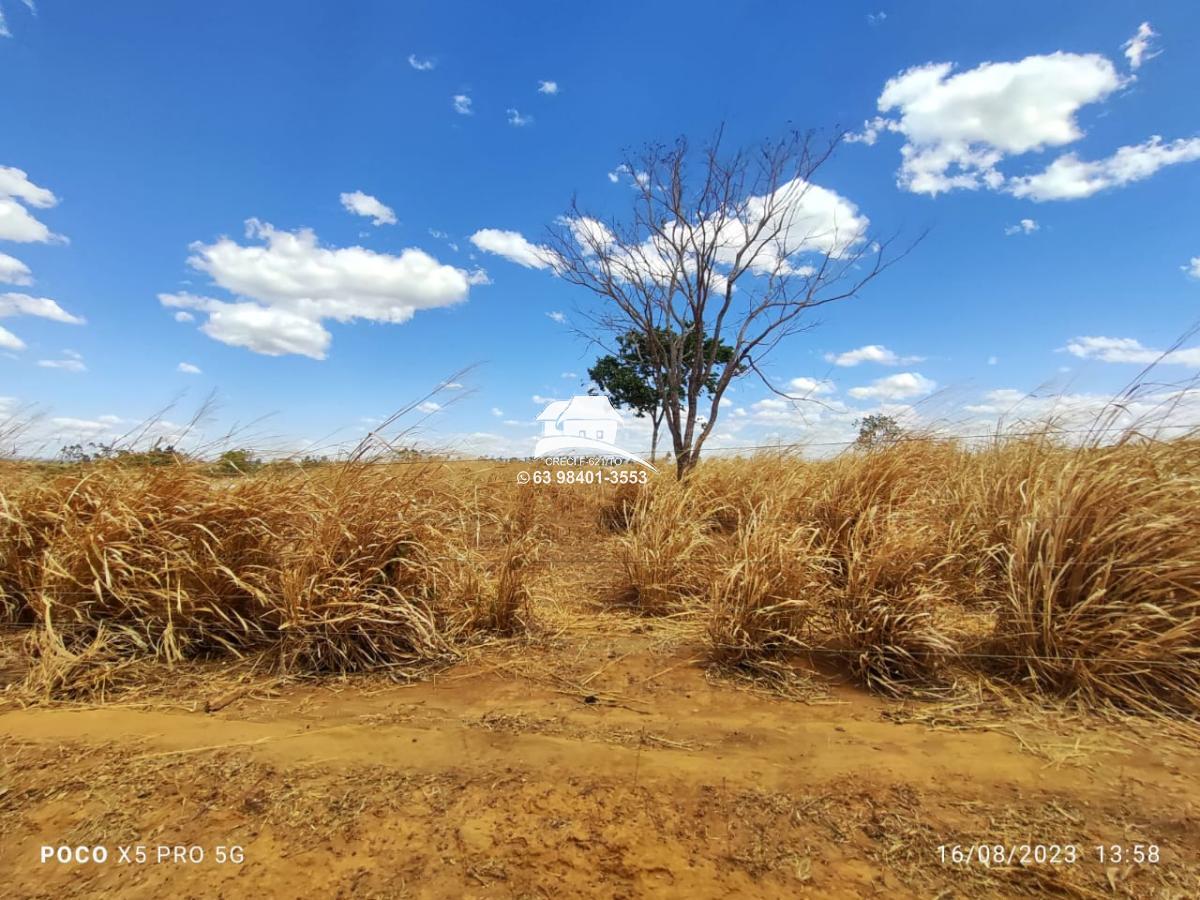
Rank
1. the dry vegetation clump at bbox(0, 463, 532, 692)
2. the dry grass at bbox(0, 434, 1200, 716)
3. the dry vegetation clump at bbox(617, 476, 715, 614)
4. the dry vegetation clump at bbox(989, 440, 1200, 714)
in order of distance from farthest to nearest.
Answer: the dry vegetation clump at bbox(617, 476, 715, 614)
the dry vegetation clump at bbox(0, 463, 532, 692)
the dry grass at bbox(0, 434, 1200, 716)
the dry vegetation clump at bbox(989, 440, 1200, 714)

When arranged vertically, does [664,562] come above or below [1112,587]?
below

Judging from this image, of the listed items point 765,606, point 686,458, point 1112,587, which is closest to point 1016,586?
point 1112,587

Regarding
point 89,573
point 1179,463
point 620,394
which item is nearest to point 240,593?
point 89,573

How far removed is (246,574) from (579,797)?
7.35 feet

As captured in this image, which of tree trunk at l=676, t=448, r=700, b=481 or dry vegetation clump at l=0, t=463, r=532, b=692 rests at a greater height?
tree trunk at l=676, t=448, r=700, b=481

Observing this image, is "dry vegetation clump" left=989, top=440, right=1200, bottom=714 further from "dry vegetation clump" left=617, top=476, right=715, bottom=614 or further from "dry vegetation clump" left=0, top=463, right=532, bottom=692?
"dry vegetation clump" left=0, top=463, right=532, bottom=692

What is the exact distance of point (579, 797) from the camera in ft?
5.67

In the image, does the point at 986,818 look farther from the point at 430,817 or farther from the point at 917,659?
the point at 430,817
